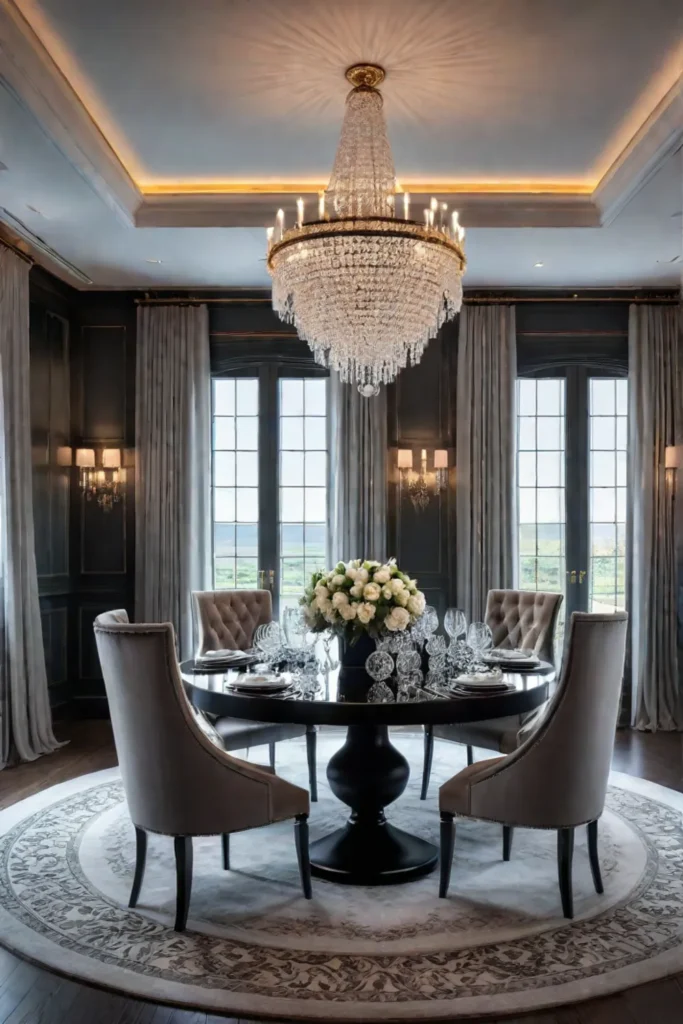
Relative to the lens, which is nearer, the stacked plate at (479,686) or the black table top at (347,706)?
the black table top at (347,706)

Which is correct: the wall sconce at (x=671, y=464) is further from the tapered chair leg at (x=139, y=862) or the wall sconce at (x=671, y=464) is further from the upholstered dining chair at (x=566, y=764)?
the tapered chair leg at (x=139, y=862)

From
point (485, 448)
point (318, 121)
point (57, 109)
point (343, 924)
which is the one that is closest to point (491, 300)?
point (485, 448)

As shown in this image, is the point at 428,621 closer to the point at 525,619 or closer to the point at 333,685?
the point at 333,685

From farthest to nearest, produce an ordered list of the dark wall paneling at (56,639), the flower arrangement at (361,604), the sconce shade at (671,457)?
the sconce shade at (671,457) → the dark wall paneling at (56,639) → the flower arrangement at (361,604)

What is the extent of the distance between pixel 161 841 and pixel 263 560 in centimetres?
310

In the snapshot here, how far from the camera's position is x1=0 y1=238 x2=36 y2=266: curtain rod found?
568cm

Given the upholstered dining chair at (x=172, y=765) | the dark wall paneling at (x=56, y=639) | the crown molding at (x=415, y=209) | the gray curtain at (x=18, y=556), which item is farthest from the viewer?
the dark wall paneling at (x=56, y=639)

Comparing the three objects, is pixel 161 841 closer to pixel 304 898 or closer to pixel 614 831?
pixel 304 898

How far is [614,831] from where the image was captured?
14.4 feet

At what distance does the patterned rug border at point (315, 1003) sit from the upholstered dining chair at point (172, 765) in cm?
39

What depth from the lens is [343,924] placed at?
3.34 m

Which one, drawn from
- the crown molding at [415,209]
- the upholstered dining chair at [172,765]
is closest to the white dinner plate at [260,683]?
the upholstered dining chair at [172,765]

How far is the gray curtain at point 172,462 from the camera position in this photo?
22.7ft

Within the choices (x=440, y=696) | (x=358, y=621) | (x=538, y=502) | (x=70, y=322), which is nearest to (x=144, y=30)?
(x=358, y=621)
